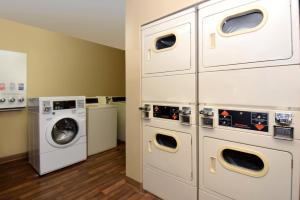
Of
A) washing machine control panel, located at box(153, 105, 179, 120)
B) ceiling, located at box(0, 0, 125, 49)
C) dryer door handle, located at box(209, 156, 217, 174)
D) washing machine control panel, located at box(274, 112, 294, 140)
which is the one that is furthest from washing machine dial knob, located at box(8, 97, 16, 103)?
washing machine control panel, located at box(274, 112, 294, 140)

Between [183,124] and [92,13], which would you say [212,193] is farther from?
[92,13]

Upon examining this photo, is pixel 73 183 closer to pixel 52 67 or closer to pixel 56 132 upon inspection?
pixel 56 132

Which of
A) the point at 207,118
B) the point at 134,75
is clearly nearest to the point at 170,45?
the point at 134,75

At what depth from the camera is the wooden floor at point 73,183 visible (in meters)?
1.89

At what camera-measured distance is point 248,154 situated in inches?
51.0

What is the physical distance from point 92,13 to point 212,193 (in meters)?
2.63

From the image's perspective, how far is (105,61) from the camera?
411 centimetres

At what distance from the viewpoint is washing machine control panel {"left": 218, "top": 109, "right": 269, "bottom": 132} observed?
1.14 meters

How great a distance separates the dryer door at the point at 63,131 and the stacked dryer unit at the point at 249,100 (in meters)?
1.98

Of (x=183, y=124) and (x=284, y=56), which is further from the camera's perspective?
(x=183, y=124)

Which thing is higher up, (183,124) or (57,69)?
(57,69)

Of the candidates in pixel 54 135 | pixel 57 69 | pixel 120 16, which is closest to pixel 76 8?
pixel 120 16

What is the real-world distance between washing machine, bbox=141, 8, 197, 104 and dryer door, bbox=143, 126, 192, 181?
344 mm

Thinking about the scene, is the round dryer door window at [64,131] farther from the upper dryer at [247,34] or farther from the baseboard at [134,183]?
the upper dryer at [247,34]
